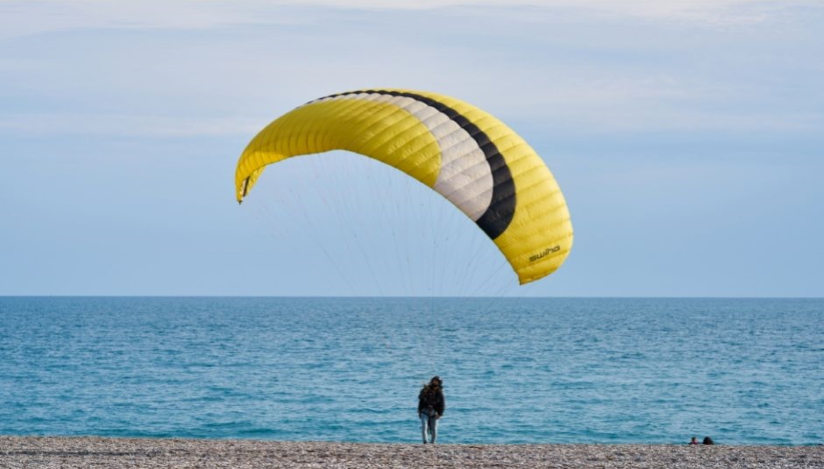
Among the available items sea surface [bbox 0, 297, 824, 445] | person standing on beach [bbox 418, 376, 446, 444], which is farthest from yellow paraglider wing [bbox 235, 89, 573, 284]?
sea surface [bbox 0, 297, 824, 445]

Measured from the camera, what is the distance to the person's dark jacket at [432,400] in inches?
717

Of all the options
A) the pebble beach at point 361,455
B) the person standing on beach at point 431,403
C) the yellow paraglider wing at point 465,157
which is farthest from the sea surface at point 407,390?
the yellow paraglider wing at point 465,157

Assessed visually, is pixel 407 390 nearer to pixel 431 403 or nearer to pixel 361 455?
pixel 431 403

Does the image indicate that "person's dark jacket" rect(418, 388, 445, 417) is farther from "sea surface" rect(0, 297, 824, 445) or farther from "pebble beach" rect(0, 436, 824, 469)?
"sea surface" rect(0, 297, 824, 445)

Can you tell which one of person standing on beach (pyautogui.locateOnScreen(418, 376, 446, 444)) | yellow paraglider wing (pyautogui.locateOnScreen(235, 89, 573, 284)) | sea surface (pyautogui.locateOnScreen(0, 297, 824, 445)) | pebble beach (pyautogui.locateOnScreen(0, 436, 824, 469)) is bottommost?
sea surface (pyautogui.locateOnScreen(0, 297, 824, 445))

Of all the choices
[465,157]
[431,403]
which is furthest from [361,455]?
[465,157]

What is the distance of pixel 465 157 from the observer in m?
15.8

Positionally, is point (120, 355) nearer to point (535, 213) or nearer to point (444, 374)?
point (444, 374)

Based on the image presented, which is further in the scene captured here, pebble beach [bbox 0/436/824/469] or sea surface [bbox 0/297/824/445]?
sea surface [bbox 0/297/824/445]

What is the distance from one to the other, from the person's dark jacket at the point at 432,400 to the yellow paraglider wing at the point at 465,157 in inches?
137

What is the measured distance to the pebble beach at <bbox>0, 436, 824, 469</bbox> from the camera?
1539 centimetres

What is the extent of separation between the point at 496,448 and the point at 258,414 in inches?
678

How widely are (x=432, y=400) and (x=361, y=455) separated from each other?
2.20 meters

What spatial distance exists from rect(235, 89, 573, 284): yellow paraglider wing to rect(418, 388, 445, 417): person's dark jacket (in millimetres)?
3472
